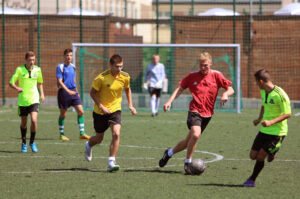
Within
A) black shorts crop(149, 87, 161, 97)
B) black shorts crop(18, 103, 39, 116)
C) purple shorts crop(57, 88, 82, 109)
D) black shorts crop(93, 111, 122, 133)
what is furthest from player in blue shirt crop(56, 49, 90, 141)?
black shorts crop(149, 87, 161, 97)

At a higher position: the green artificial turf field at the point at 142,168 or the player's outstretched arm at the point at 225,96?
the player's outstretched arm at the point at 225,96

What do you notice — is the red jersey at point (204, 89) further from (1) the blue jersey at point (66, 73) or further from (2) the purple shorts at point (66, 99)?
(2) the purple shorts at point (66, 99)

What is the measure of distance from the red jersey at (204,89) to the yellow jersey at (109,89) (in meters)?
1.01

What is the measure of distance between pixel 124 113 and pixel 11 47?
8074 millimetres

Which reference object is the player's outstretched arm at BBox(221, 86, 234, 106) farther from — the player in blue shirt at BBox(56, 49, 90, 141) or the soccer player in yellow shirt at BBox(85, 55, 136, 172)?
the player in blue shirt at BBox(56, 49, 90, 141)

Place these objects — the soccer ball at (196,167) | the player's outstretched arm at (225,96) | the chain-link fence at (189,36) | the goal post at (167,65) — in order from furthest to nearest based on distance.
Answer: the chain-link fence at (189,36), the goal post at (167,65), the soccer ball at (196,167), the player's outstretched arm at (225,96)

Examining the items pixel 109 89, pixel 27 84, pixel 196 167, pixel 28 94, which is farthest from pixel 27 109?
pixel 196 167

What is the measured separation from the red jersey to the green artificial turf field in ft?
3.20

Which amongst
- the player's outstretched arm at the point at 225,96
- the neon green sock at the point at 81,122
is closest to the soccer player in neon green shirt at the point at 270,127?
the player's outstretched arm at the point at 225,96

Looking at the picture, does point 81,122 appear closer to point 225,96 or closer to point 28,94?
point 28,94

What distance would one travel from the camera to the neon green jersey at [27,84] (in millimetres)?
12219

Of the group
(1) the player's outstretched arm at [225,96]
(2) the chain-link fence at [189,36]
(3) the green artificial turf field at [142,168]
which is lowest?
(3) the green artificial turf field at [142,168]

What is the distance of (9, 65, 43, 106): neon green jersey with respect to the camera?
40.1 feet

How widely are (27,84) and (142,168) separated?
333 centimetres
